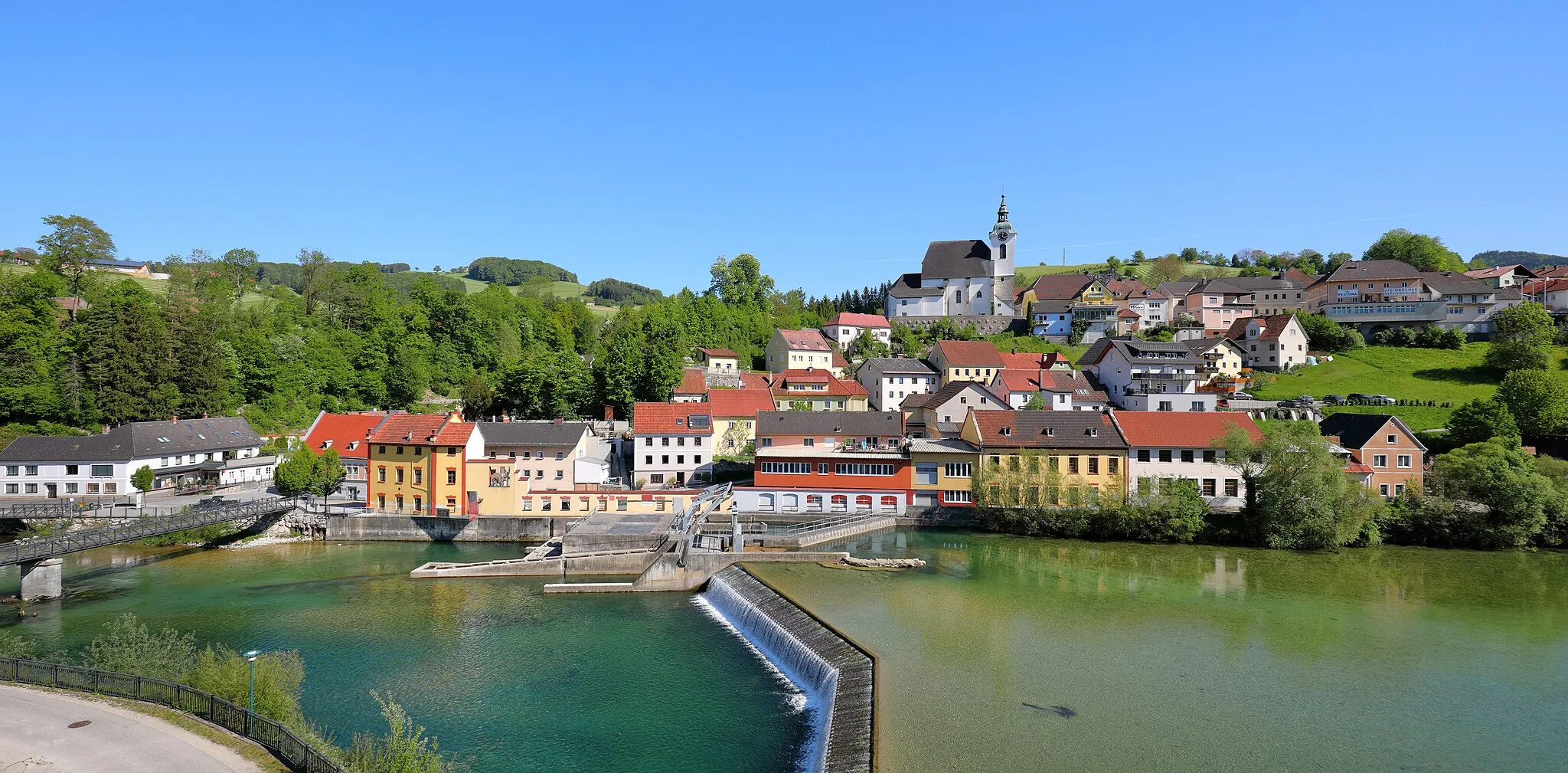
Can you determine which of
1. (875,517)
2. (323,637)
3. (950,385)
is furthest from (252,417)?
(950,385)

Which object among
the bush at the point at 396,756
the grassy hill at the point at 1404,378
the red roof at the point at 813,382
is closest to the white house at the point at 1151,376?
the grassy hill at the point at 1404,378

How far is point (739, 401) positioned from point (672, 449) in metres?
8.21

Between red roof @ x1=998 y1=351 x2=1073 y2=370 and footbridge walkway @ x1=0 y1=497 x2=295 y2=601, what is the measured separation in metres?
54.7

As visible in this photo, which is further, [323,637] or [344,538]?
[344,538]

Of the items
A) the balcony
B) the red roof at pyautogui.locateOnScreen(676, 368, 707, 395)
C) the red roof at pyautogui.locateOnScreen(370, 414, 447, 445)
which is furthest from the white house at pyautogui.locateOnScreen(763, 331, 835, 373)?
the balcony

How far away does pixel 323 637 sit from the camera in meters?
24.9

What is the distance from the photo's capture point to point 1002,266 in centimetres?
8950

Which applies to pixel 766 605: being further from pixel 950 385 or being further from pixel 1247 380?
pixel 1247 380

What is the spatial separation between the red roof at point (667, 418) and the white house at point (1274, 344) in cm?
5286

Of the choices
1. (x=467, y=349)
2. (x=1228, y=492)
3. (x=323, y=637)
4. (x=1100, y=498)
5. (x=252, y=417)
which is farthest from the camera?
(x=467, y=349)

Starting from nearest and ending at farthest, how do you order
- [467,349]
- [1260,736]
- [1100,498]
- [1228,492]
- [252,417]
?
[1260,736] < [1100,498] < [1228,492] < [252,417] < [467,349]

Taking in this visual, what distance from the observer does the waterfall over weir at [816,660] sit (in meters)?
16.3

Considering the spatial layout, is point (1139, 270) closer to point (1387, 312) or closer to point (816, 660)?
point (1387, 312)

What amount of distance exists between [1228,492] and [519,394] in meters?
47.4
